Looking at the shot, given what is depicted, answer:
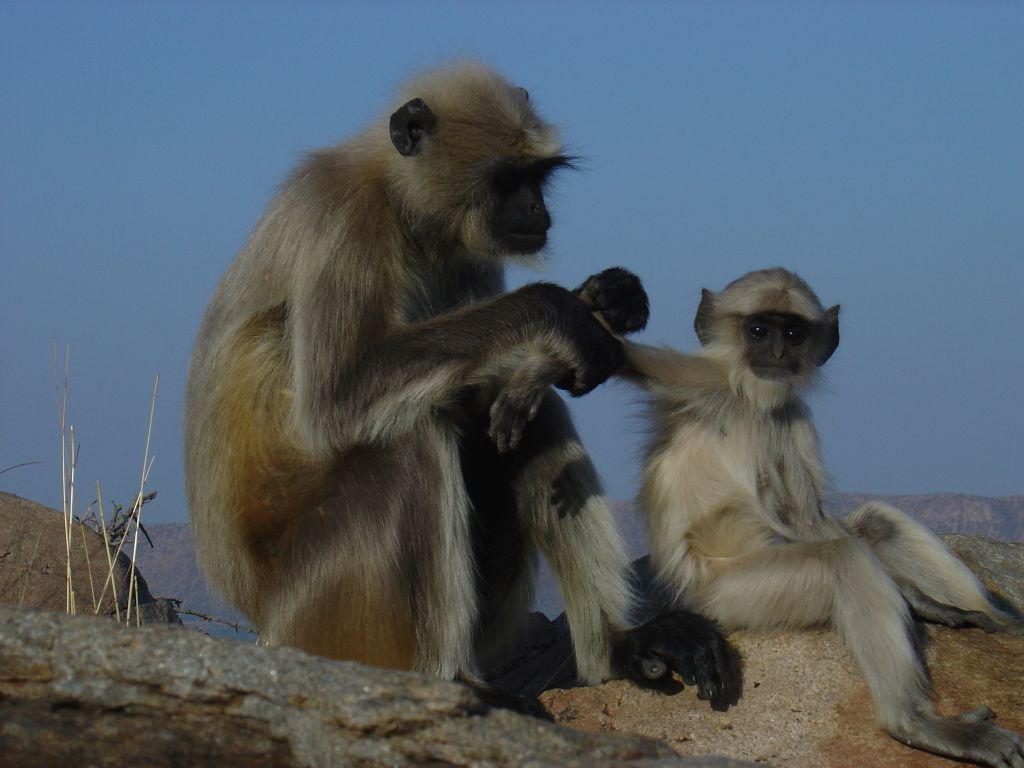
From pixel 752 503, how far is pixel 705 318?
0.84 metres

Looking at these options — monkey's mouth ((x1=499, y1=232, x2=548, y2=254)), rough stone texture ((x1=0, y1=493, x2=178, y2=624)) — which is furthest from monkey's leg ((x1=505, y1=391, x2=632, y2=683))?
rough stone texture ((x1=0, y1=493, x2=178, y2=624))

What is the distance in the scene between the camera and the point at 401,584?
4.75 m

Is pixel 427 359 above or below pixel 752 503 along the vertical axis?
above

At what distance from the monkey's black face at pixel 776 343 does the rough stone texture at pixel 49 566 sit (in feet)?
11.7

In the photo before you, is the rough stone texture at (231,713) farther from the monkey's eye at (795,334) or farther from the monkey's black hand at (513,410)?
the monkey's eye at (795,334)

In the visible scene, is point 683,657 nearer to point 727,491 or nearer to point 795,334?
point 727,491

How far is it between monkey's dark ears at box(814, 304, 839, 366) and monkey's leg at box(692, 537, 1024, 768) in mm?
899

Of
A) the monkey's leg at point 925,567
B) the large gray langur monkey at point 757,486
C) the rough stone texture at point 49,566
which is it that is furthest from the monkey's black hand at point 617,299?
the rough stone texture at point 49,566

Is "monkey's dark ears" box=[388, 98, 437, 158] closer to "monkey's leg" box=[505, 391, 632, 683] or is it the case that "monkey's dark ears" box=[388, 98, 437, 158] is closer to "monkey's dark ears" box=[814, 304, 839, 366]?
"monkey's leg" box=[505, 391, 632, 683]

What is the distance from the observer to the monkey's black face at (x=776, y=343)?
5387 millimetres

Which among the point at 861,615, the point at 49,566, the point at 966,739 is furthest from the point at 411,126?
the point at 49,566

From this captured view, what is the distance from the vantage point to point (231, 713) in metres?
3.04

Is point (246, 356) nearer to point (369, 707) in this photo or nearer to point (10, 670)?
point (10, 670)

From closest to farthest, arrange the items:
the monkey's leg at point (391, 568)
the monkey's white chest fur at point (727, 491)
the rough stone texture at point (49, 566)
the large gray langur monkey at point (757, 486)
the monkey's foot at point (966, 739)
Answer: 1. the monkey's foot at point (966, 739)
2. the monkey's leg at point (391, 568)
3. the large gray langur monkey at point (757, 486)
4. the monkey's white chest fur at point (727, 491)
5. the rough stone texture at point (49, 566)
